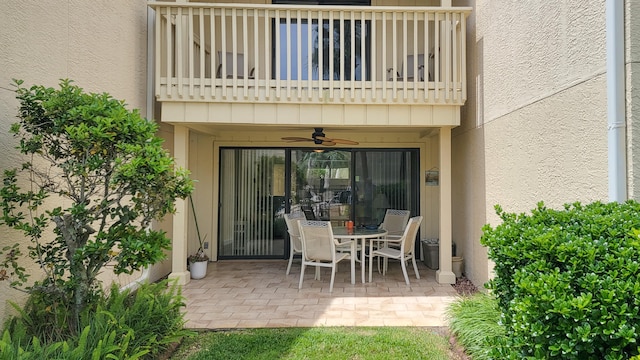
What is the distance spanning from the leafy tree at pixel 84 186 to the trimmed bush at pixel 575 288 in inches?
103

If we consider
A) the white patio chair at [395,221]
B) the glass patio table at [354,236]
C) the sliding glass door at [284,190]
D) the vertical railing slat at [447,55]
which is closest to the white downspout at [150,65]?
the sliding glass door at [284,190]

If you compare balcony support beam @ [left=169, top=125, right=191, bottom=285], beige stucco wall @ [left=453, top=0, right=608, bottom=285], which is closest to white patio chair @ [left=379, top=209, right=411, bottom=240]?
beige stucco wall @ [left=453, top=0, right=608, bottom=285]

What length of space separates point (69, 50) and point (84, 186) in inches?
71.0

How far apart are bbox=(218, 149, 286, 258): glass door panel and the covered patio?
0.95 meters

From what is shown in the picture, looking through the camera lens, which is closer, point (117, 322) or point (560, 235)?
point (560, 235)

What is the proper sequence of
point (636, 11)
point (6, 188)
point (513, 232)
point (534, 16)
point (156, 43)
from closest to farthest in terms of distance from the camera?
point (513, 232) → point (636, 11) → point (6, 188) → point (534, 16) → point (156, 43)

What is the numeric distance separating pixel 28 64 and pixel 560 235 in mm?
4425

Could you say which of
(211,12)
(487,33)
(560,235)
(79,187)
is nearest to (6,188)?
(79,187)

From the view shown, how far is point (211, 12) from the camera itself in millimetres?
5156

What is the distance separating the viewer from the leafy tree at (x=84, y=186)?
9.18 feet

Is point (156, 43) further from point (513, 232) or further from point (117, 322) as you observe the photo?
point (513, 232)

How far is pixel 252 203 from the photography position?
7.32 meters

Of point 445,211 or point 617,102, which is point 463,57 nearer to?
point 445,211

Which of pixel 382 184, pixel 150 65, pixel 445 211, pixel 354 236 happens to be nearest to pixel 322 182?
pixel 382 184
